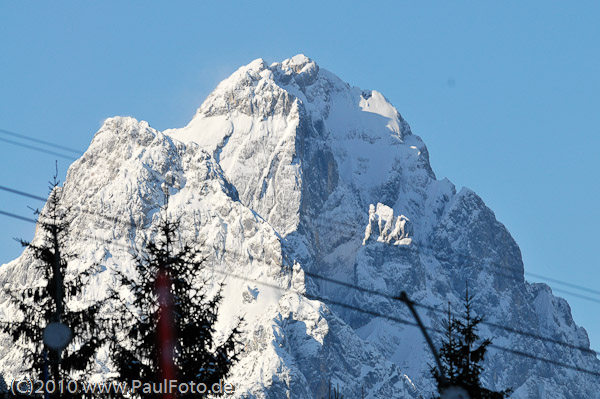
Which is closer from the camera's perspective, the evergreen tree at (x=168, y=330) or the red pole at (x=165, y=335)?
the red pole at (x=165, y=335)

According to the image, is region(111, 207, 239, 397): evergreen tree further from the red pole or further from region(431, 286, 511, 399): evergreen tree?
region(431, 286, 511, 399): evergreen tree

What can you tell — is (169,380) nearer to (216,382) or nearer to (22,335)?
(216,382)

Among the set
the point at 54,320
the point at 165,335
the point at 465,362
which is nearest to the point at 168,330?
the point at 165,335

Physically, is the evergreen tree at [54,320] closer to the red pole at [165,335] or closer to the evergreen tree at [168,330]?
the evergreen tree at [168,330]

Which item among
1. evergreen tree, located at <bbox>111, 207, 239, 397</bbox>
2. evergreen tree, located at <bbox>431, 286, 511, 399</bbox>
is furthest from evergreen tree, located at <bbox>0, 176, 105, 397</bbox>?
evergreen tree, located at <bbox>431, 286, 511, 399</bbox>

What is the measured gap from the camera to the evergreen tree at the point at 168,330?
36.2 meters

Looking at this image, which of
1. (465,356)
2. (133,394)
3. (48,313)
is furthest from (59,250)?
→ (465,356)

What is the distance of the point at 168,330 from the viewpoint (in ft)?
120

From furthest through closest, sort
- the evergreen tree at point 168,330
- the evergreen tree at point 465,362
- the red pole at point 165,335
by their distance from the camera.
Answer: the evergreen tree at point 465,362 → the evergreen tree at point 168,330 → the red pole at point 165,335

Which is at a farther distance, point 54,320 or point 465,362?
point 465,362

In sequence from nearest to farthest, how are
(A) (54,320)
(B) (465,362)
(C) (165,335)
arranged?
(A) (54,320), (C) (165,335), (B) (465,362)

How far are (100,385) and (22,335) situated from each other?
8.00 feet

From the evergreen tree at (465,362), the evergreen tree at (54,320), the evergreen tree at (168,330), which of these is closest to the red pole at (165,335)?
the evergreen tree at (168,330)

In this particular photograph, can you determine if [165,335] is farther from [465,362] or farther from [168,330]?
[465,362]
